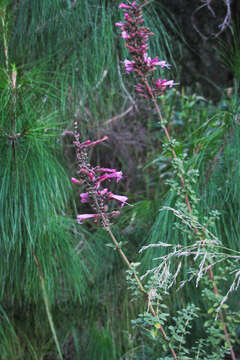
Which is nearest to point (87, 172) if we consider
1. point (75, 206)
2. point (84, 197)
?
point (84, 197)

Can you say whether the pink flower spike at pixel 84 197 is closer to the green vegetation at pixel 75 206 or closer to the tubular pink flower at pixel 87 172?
the tubular pink flower at pixel 87 172

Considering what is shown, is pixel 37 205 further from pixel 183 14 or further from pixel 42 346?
pixel 183 14

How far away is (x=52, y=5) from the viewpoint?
3.16 ft

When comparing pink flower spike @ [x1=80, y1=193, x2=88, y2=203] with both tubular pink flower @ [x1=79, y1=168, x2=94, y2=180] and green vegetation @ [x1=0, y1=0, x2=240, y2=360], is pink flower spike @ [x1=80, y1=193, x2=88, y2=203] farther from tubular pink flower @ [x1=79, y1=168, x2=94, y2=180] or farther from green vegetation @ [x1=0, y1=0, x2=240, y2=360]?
green vegetation @ [x1=0, y1=0, x2=240, y2=360]

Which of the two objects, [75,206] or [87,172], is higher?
[87,172]

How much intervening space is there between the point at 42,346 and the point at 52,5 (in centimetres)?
86

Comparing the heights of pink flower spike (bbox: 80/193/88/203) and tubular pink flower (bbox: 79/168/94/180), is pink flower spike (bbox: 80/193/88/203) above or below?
below

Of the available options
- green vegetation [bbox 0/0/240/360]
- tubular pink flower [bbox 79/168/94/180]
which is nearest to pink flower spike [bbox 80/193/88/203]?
tubular pink flower [bbox 79/168/94/180]

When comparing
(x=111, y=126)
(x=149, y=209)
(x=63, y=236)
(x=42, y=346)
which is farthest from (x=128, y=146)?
(x=42, y=346)

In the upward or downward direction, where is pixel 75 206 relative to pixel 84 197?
downward

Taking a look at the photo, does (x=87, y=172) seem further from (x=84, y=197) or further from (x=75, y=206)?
(x=75, y=206)

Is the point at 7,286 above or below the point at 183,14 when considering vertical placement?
below

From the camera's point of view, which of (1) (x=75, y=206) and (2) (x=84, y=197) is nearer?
(2) (x=84, y=197)

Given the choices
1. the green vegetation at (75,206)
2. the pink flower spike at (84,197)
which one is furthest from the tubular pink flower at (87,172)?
the green vegetation at (75,206)
